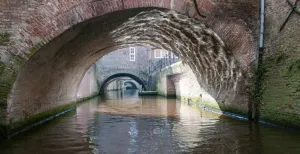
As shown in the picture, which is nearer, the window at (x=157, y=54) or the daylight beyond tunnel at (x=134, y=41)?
the daylight beyond tunnel at (x=134, y=41)

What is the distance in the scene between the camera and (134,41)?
38.3 feet

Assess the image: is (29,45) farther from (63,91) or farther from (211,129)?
(63,91)

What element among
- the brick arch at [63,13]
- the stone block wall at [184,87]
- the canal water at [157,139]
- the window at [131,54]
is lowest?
the canal water at [157,139]

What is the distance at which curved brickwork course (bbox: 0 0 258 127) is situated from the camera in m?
6.47

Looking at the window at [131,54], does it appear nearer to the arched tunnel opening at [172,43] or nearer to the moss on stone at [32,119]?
the moss on stone at [32,119]

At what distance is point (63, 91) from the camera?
40.5ft

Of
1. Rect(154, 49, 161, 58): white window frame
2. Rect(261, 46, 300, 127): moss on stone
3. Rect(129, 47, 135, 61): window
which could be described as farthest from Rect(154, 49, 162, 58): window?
Rect(261, 46, 300, 127): moss on stone

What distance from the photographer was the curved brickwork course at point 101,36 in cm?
647

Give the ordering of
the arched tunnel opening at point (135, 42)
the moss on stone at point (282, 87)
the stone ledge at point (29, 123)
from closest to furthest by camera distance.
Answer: the stone ledge at point (29, 123)
the moss on stone at point (282, 87)
the arched tunnel opening at point (135, 42)

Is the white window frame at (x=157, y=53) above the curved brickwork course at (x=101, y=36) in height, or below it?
above

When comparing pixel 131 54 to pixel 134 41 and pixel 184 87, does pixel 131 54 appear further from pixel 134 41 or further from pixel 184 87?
pixel 134 41

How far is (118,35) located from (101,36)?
0.70m

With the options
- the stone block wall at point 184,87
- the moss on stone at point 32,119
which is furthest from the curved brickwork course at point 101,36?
the stone block wall at point 184,87

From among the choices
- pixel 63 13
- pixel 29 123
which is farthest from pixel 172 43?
pixel 29 123
